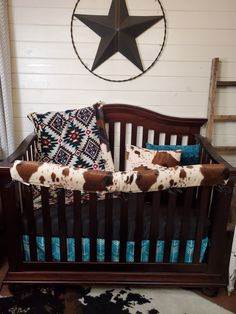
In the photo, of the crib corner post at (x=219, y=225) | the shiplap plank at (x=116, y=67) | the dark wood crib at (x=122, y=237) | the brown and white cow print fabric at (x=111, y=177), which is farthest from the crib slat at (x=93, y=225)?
the shiplap plank at (x=116, y=67)

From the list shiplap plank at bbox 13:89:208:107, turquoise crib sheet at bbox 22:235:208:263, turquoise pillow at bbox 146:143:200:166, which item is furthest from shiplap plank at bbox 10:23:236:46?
turquoise crib sheet at bbox 22:235:208:263

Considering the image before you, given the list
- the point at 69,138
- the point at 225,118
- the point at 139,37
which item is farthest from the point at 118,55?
the point at 225,118

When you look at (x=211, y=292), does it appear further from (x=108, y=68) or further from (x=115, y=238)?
(x=108, y=68)

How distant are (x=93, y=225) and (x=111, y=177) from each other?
329 millimetres

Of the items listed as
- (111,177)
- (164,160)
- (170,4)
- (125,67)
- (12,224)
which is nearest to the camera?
(111,177)

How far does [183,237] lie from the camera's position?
55.9 inches

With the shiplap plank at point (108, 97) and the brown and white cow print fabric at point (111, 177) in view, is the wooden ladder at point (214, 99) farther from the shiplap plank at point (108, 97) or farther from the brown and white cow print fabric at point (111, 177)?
the brown and white cow print fabric at point (111, 177)

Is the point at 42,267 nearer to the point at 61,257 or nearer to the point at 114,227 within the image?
the point at 61,257

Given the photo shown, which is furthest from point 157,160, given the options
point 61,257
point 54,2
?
point 54,2

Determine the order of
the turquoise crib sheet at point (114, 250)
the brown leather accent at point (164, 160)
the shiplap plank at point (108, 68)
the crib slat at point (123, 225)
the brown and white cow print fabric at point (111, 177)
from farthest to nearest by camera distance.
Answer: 1. the shiplap plank at point (108, 68)
2. the brown leather accent at point (164, 160)
3. the turquoise crib sheet at point (114, 250)
4. the crib slat at point (123, 225)
5. the brown and white cow print fabric at point (111, 177)

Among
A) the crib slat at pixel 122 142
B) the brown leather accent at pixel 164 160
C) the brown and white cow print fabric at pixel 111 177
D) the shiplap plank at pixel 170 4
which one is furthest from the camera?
the crib slat at pixel 122 142

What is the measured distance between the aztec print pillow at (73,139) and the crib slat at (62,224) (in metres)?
0.55

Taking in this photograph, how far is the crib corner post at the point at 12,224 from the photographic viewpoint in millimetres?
1323

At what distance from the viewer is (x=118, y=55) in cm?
192
